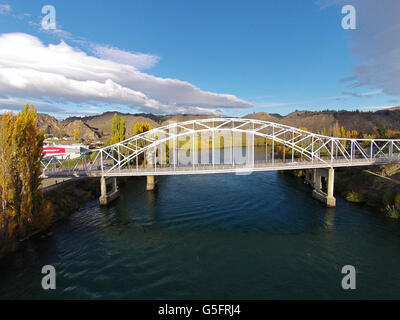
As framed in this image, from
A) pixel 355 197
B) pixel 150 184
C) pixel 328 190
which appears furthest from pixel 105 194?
pixel 355 197

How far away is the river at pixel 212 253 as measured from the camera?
17.0 meters

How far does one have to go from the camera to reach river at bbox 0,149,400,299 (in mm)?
17016

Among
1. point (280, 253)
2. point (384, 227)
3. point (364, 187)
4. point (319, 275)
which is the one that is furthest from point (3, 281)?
point (364, 187)

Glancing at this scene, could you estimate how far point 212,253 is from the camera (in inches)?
880

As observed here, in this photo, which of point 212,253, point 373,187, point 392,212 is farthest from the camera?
point 373,187

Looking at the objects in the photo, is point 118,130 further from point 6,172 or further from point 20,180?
point 6,172

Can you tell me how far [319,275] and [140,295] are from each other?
1518 cm

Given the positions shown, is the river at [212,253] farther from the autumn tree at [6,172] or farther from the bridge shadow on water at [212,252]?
the autumn tree at [6,172]

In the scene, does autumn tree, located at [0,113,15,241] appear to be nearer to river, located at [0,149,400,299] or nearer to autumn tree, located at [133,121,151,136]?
river, located at [0,149,400,299]

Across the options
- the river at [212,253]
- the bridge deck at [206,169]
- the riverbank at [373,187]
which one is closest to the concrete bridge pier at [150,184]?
the river at [212,253]

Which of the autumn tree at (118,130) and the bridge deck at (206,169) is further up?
the autumn tree at (118,130)

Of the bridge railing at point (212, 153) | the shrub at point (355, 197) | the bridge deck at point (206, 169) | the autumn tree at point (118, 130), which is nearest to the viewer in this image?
the bridge deck at point (206, 169)

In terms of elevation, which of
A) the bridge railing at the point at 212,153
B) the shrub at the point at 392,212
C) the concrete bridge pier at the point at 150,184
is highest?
the bridge railing at the point at 212,153
